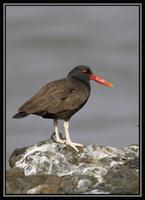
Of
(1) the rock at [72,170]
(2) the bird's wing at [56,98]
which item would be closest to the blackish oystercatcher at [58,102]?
(2) the bird's wing at [56,98]

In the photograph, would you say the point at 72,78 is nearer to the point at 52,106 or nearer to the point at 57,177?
the point at 52,106

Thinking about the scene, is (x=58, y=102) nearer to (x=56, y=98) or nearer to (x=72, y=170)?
(x=56, y=98)

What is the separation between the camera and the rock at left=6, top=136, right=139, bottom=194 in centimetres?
762

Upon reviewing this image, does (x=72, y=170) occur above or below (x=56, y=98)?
below

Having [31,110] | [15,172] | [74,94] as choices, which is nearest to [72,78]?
[74,94]

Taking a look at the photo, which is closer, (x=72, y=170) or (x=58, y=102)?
(x=72, y=170)

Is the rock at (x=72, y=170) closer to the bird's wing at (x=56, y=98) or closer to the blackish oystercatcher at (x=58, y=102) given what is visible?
the blackish oystercatcher at (x=58, y=102)

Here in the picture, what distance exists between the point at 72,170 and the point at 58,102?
59.4 inches

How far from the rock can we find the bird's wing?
535 mm

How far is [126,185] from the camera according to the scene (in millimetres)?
7621

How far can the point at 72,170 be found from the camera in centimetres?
850

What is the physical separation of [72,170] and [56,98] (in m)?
1.52

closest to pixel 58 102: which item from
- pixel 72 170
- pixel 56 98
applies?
pixel 56 98

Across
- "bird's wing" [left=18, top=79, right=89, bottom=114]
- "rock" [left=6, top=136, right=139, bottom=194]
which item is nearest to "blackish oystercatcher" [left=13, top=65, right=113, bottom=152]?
"bird's wing" [left=18, top=79, right=89, bottom=114]
